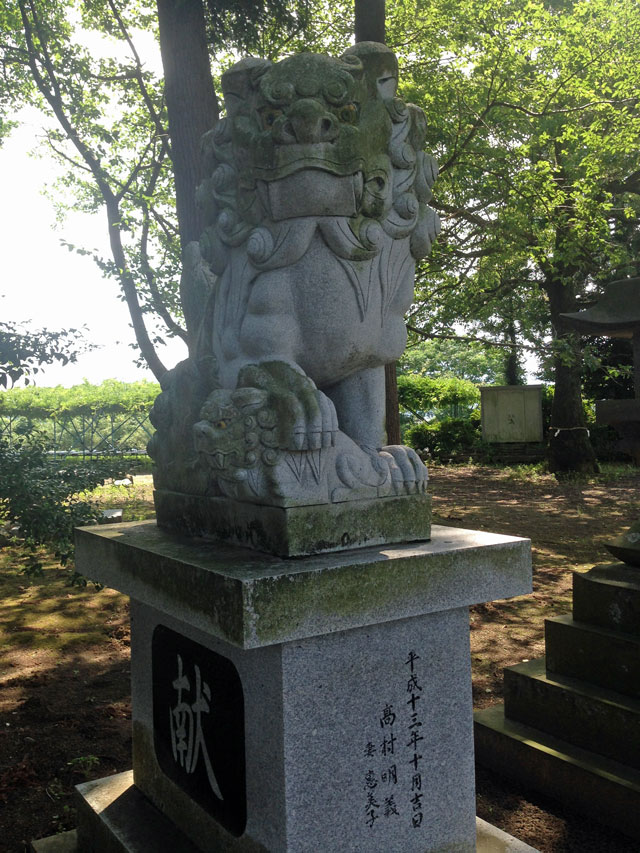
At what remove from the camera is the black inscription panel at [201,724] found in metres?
2.03

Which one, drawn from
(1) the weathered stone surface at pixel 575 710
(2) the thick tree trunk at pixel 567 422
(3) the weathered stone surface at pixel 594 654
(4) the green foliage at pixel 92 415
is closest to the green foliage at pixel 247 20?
(3) the weathered stone surface at pixel 594 654

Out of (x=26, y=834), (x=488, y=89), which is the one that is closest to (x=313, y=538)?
(x=26, y=834)

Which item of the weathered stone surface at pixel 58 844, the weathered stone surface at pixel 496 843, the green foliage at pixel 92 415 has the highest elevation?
the green foliage at pixel 92 415

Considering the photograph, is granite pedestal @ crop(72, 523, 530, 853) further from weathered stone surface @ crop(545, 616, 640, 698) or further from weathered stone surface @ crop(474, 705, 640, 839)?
weathered stone surface @ crop(545, 616, 640, 698)

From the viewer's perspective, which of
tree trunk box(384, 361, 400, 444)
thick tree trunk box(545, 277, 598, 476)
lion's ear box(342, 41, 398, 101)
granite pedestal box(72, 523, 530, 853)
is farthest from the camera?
thick tree trunk box(545, 277, 598, 476)

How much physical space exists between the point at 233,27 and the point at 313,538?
6160 mm

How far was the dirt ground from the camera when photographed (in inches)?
116

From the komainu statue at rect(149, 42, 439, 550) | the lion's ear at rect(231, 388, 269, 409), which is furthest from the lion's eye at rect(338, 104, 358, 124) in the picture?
the lion's ear at rect(231, 388, 269, 409)

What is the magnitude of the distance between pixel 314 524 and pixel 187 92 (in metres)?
4.99

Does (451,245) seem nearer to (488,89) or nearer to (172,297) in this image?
(488,89)

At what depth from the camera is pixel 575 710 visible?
3.22m

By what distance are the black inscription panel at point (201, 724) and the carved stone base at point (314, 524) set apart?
0.39m

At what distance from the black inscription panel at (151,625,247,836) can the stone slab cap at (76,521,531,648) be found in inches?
9.9

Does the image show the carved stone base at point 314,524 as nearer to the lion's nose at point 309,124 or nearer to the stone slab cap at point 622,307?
the lion's nose at point 309,124
